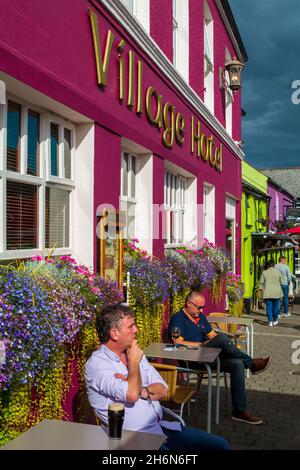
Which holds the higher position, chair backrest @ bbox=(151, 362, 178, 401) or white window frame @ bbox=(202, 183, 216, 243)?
white window frame @ bbox=(202, 183, 216, 243)

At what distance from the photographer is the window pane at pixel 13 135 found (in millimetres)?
4109

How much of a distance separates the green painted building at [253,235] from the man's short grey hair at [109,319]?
12.2 meters

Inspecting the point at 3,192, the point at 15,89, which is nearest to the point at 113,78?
the point at 15,89

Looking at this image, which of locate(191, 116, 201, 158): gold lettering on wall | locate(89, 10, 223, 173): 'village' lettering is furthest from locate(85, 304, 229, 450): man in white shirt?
locate(191, 116, 201, 158): gold lettering on wall

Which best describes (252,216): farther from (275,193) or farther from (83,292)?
(83,292)

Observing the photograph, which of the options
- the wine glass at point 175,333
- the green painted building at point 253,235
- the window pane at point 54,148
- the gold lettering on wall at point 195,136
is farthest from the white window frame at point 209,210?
the window pane at point 54,148

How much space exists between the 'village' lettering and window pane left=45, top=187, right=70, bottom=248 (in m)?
1.32

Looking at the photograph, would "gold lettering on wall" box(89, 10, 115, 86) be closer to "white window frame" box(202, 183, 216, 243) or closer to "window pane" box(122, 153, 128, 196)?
"window pane" box(122, 153, 128, 196)

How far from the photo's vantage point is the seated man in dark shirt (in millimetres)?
5668
